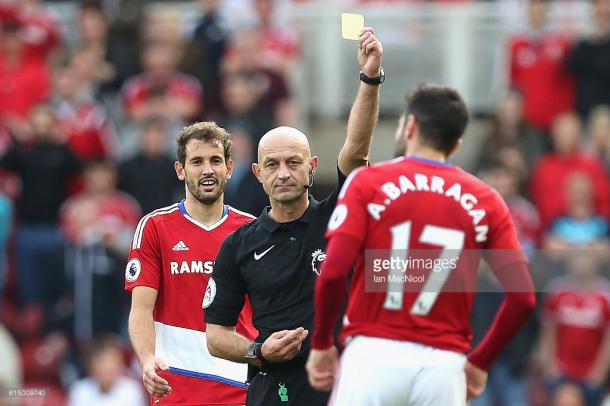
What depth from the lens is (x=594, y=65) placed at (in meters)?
15.6

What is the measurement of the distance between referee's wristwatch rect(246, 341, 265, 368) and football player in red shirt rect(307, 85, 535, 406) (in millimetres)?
819

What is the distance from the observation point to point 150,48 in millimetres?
16031

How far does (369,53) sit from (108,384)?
25.7 ft

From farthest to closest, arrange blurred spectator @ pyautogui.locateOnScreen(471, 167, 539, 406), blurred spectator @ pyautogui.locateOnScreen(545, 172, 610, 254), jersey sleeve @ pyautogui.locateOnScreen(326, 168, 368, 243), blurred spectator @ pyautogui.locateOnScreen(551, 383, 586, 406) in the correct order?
blurred spectator @ pyautogui.locateOnScreen(545, 172, 610, 254)
blurred spectator @ pyautogui.locateOnScreen(551, 383, 586, 406)
blurred spectator @ pyautogui.locateOnScreen(471, 167, 539, 406)
jersey sleeve @ pyautogui.locateOnScreen(326, 168, 368, 243)

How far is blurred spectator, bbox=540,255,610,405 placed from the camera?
13742 mm

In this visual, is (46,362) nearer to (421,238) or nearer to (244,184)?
(244,184)

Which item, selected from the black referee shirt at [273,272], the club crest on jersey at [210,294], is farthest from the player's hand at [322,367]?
the club crest on jersey at [210,294]

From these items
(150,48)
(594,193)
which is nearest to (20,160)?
(150,48)

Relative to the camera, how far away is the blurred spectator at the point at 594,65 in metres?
15.6

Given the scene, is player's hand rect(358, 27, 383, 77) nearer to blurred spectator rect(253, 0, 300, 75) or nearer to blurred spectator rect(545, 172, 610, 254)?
blurred spectator rect(545, 172, 610, 254)

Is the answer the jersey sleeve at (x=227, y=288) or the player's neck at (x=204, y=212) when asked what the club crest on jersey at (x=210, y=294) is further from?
the player's neck at (x=204, y=212)

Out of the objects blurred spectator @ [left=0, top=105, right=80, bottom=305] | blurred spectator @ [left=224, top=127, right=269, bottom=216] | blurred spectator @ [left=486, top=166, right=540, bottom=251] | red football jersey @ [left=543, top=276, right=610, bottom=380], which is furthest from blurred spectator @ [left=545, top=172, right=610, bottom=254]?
blurred spectator @ [left=0, top=105, right=80, bottom=305]

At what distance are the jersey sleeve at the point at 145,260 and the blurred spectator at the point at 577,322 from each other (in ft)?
21.7

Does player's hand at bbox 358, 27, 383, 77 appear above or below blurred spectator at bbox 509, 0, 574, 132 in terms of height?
above
